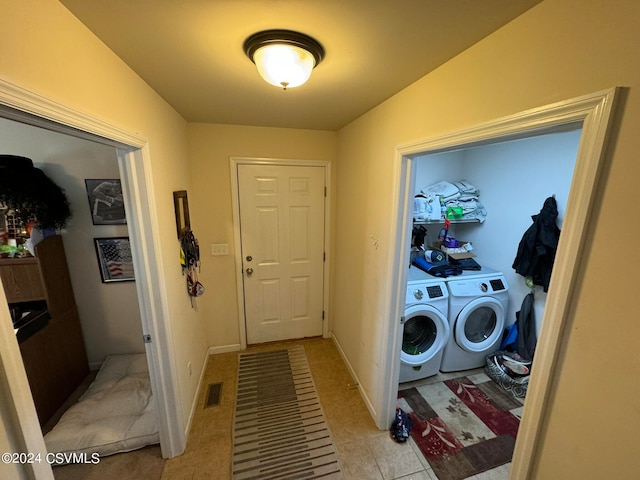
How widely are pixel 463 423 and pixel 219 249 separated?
253 cm

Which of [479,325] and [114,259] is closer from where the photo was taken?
[114,259]

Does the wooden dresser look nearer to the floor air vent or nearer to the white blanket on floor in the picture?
the white blanket on floor

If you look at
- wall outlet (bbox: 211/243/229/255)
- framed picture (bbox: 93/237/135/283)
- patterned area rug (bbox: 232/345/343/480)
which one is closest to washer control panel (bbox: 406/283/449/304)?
patterned area rug (bbox: 232/345/343/480)

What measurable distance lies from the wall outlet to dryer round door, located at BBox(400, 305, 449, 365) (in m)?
1.80

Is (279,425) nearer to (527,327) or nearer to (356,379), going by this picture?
(356,379)

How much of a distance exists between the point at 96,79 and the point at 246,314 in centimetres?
230

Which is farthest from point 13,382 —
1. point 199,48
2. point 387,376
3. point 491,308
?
point 491,308

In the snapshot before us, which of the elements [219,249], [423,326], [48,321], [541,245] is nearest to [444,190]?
[541,245]

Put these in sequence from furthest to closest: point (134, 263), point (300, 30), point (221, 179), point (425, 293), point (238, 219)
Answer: point (238, 219), point (221, 179), point (425, 293), point (134, 263), point (300, 30)

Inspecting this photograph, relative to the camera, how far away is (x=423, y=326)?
7.74ft

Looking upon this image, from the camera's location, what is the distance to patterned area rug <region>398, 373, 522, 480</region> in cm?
170

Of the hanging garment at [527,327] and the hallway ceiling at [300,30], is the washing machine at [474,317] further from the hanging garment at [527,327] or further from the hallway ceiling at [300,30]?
the hallway ceiling at [300,30]

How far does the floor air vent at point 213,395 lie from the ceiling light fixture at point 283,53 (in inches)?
93.9

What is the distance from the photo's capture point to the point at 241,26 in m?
0.90
